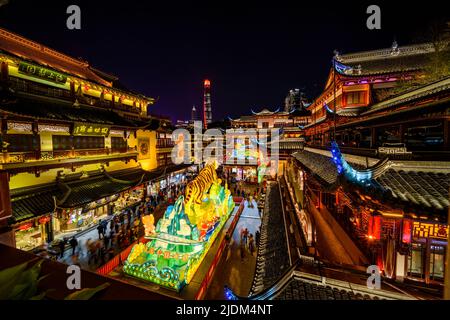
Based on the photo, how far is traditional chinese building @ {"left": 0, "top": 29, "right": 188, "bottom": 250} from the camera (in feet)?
31.4

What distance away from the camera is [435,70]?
33.3 feet

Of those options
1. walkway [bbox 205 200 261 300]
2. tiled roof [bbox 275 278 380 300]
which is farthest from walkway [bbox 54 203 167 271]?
tiled roof [bbox 275 278 380 300]

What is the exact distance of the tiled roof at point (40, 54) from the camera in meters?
12.1

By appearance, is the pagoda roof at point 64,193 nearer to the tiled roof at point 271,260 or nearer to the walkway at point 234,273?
the walkway at point 234,273

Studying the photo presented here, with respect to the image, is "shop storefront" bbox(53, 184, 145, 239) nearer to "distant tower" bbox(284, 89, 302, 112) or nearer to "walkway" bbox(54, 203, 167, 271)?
"walkway" bbox(54, 203, 167, 271)

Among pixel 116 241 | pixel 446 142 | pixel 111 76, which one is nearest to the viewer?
→ pixel 446 142

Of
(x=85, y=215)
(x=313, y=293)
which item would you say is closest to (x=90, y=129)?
(x=85, y=215)

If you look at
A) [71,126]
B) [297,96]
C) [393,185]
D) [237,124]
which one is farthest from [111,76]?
[297,96]

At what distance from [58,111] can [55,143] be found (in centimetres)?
205

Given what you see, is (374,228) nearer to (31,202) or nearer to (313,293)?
(313,293)

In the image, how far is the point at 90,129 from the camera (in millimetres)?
13633

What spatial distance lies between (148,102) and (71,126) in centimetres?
1280

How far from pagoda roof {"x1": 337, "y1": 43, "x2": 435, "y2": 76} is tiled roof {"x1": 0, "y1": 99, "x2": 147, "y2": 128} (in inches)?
748
